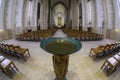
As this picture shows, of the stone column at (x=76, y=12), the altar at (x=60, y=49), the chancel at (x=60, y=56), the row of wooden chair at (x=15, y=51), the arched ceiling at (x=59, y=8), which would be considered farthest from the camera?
the arched ceiling at (x=59, y=8)

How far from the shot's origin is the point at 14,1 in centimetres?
1694

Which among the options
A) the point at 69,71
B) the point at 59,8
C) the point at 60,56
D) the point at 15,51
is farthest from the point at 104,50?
the point at 59,8

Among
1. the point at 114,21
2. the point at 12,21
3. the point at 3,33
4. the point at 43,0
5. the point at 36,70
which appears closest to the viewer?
the point at 36,70

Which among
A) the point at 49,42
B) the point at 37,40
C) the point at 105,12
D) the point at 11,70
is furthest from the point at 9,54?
the point at 105,12

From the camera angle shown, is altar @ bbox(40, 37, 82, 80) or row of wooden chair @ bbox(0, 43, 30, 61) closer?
altar @ bbox(40, 37, 82, 80)

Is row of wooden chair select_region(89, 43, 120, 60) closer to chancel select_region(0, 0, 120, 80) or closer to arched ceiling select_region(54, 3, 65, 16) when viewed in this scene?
chancel select_region(0, 0, 120, 80)

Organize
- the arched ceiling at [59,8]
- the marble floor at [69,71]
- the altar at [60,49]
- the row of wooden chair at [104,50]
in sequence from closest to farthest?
the altar at [60,49] < the marble floor at [69,71] < the row of wooden chair at [104,50] < the arched ceiling at [59,8]

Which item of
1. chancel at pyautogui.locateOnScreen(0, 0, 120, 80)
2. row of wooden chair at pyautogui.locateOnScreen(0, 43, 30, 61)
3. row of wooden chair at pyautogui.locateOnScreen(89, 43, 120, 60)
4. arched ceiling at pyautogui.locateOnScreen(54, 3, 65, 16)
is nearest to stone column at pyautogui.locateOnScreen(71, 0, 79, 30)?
arched ceiling at pyautogui.locateOnScreen(54, 3, 65, 16)

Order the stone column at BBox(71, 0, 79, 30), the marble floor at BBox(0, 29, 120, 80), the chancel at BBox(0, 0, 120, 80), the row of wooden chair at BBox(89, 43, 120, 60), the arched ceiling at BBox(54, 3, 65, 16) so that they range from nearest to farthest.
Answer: the chancel at BBox(0, 0, 120, 80) < the marble floor at BBox(0, 29, 120, 80) < the row of wooden chair at BBox(89, 43, 120, 60) < the stone column at BBox(71, 0, 79, 30) < the arched ceiling at BBox(54, 3, 65, 16)

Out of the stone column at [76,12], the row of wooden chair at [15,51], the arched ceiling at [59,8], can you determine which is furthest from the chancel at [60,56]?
A: the arched ceiling at [59,8]

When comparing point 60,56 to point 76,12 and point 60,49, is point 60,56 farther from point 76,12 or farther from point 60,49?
point 76,12

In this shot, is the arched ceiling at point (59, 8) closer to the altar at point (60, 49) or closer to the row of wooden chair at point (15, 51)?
the row of wooden chair at point (15, 51)

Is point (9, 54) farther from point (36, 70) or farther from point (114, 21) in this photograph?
point (114, 21)

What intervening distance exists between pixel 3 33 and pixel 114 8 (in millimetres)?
11107
